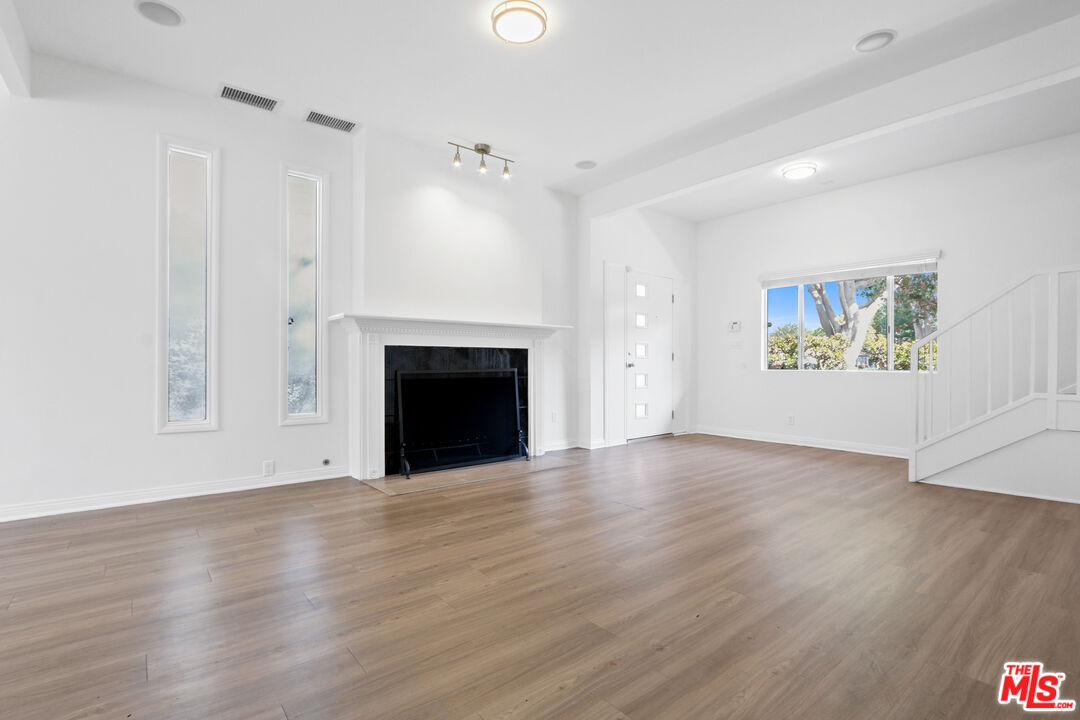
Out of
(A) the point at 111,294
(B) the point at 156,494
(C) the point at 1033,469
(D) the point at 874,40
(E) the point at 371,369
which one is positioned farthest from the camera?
(E) the point at 371,369

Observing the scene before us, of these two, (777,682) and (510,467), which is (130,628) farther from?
(510,467)

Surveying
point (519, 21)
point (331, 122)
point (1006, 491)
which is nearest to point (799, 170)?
point (1006, 491)

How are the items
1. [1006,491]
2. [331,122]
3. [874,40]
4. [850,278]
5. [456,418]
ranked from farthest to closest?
[850,278], [456,418], [331,122], [1006,491], [874,40]

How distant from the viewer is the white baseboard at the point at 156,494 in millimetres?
3416

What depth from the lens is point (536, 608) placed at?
2174mm

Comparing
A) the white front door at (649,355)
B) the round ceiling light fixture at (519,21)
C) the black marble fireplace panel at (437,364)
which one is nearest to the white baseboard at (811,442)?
the white front door at (649,355)

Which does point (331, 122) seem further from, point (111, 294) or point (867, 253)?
point (867, 253)

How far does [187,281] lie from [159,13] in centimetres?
179

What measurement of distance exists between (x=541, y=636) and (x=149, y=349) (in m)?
3.63

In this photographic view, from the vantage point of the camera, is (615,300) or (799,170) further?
(615,300)

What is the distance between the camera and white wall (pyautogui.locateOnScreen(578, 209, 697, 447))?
244 inches

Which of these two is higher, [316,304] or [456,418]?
[316,304]

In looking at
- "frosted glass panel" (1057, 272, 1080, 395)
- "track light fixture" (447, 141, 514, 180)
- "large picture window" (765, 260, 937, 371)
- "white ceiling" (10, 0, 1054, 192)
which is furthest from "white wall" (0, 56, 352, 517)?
"frosted glass panel" (1057, 272, 1080, 395)

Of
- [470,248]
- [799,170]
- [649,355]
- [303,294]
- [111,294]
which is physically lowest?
[649,355]
